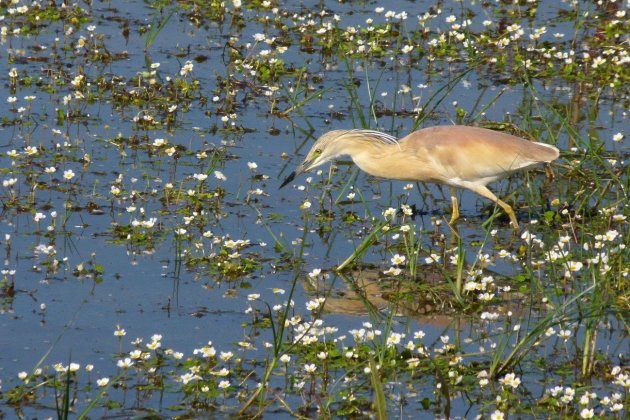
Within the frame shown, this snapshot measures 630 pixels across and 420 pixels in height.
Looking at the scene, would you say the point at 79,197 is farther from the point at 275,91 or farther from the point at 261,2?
the point at 261,2

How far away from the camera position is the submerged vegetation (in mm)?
6262

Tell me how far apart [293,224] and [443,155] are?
41.6 inches

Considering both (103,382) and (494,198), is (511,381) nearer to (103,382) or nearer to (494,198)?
(103,382)

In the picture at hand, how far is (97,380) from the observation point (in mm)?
6238

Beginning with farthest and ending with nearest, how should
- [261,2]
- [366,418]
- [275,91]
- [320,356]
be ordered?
1. [261,2]
2. [275,91]
3. [320,356]
4. [366,418]

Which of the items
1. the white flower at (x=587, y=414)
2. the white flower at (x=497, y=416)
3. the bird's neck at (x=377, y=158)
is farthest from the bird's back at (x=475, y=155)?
the white flower at (x=587, y=414)

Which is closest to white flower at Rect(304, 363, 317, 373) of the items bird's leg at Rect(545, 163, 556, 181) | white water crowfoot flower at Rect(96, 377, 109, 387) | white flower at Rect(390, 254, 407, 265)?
white water crowfoot flower at Rect(96, 377, 109, 387)

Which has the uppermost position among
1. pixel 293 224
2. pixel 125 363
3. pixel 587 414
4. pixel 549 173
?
pixel 587 414

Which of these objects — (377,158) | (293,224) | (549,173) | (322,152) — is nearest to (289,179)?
(322,152)

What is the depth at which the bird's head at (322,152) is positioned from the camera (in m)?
9.08

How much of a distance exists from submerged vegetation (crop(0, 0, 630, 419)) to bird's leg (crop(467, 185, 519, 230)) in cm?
9

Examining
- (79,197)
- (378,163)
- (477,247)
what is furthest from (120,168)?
(477,247)

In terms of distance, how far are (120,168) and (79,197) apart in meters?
0.63

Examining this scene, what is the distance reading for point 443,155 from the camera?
8.76 meters
